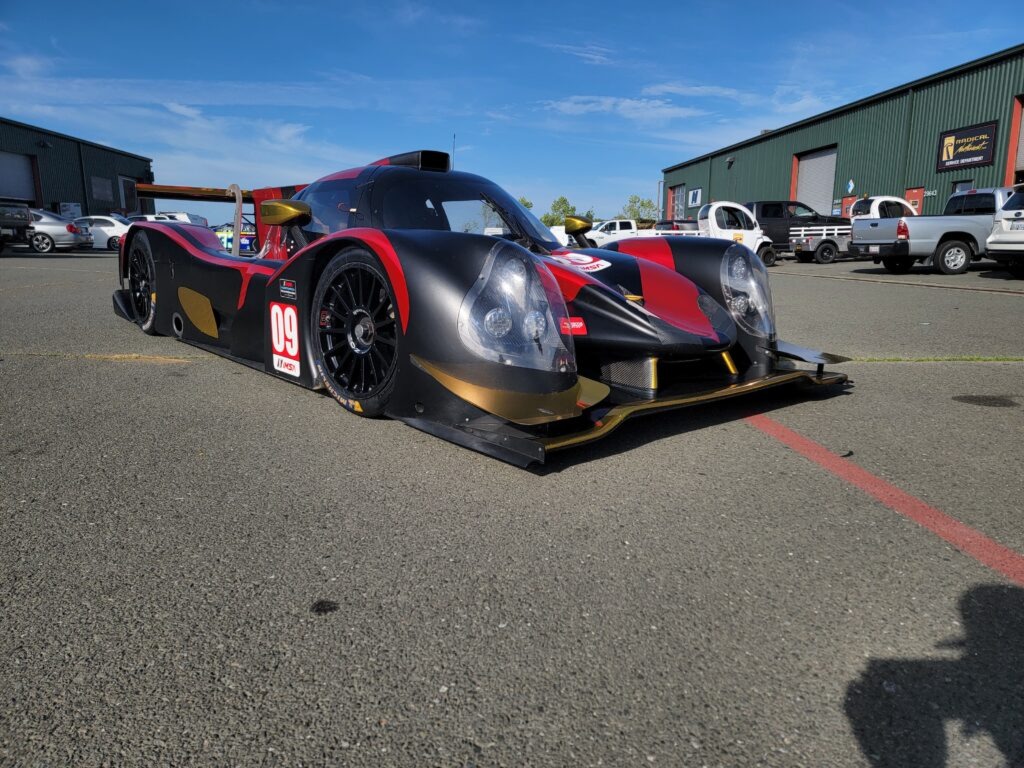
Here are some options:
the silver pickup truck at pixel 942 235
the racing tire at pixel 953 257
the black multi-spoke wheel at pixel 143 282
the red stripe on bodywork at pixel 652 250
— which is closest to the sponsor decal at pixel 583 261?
the red stripe on bodywork at pixel 652 250

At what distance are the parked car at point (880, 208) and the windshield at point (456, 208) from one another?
1752cm

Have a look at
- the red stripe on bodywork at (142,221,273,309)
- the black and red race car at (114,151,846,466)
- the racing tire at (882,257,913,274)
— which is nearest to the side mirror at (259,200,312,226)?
the black and red race car at (114,151,846,466)

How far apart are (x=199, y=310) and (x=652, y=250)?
298 centimetres

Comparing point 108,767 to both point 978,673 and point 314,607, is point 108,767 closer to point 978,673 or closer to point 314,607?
point 314,607

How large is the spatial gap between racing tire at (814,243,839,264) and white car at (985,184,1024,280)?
871 centimetres

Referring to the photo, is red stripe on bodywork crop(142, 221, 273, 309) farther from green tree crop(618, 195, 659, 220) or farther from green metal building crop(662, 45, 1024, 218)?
green tree crop(618, 195, 659, 220)

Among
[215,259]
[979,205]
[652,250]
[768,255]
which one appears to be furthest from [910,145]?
[215,259]

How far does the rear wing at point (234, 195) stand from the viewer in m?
5.23

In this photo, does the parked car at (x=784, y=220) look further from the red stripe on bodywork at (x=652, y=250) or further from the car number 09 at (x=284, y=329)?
the car number 09 at (x=284, y=329)

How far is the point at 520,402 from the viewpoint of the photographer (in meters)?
2.71

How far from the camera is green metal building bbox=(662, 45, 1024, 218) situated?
23.4 m

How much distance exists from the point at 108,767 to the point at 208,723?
0.56ft

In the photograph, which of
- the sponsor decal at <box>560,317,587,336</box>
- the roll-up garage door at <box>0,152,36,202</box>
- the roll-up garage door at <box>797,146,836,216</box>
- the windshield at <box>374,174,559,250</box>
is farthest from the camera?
the roll-up garage door at <box>0,152,36,202</box>

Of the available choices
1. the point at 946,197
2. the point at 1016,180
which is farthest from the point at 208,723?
the point at 946,197
